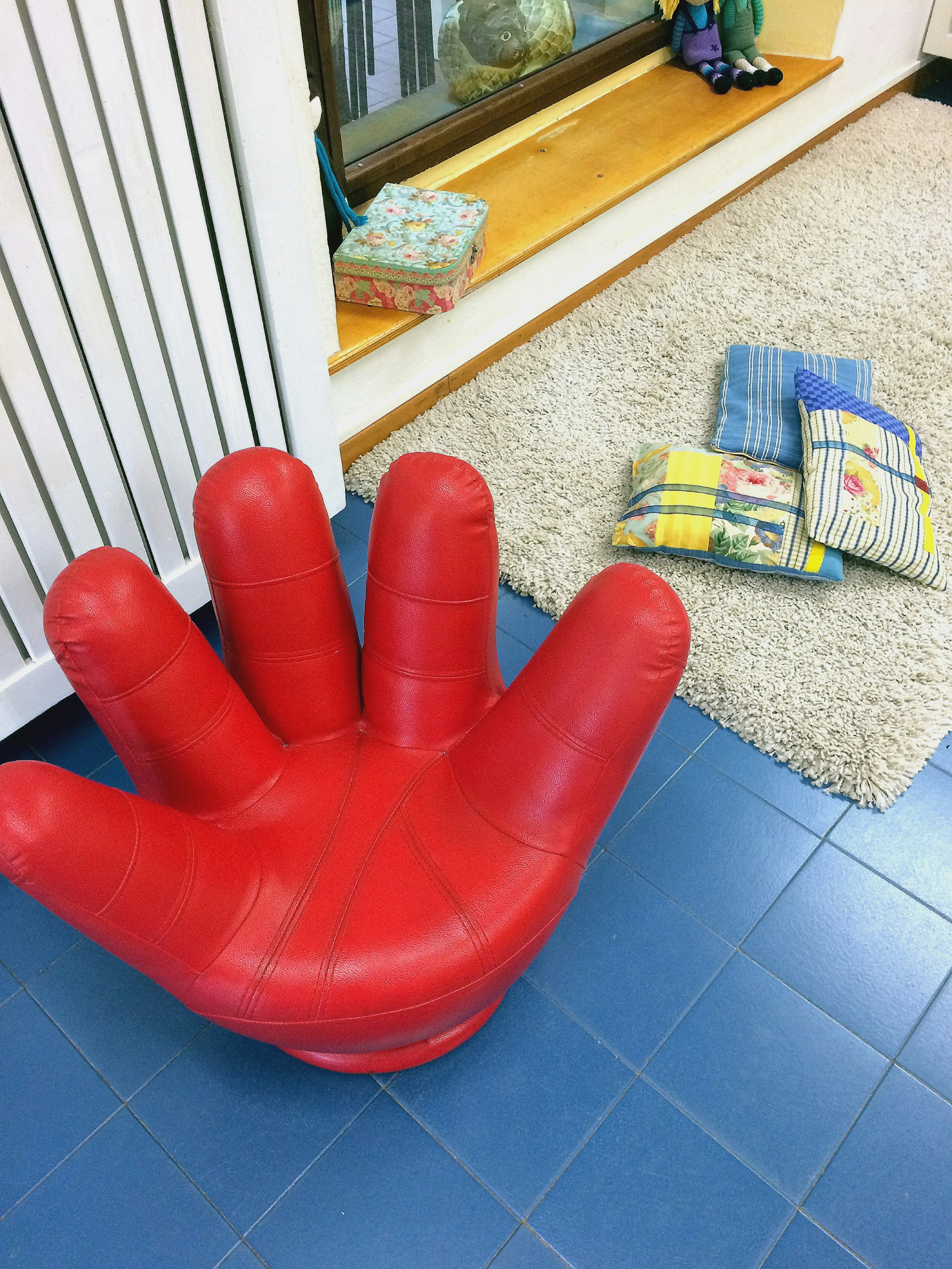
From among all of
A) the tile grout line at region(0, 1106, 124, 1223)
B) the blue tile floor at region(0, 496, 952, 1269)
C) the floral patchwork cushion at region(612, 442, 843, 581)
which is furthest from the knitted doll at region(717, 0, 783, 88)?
the tile grout line at region(0, 1106, 124, 1223)

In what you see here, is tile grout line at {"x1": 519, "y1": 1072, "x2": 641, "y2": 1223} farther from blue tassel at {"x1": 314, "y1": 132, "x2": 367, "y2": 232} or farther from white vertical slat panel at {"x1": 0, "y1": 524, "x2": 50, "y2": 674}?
blue tassel at {"x1": 314, "y1": 132, "x2": 367, "y2": 232}

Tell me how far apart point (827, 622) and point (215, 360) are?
108 centimetres

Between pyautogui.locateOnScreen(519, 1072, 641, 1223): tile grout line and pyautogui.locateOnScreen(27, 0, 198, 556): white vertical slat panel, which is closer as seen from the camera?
pyautogui.locateOnScreen(27, 0, 198, 556): white vertical slat panel

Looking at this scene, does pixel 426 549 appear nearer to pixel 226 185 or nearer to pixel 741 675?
pixel 226 185

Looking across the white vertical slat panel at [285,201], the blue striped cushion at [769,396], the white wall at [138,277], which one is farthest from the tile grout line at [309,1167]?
the blue striped cushion at [769,396]

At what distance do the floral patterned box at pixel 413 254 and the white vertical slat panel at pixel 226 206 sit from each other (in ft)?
1.63

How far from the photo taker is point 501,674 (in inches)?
60.9

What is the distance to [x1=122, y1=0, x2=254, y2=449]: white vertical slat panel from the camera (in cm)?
106

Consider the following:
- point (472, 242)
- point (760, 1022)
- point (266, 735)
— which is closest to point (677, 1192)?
point (760, 1022)

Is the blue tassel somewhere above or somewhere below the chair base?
above

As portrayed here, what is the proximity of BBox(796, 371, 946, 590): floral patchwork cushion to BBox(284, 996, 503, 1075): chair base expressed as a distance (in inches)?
39.2

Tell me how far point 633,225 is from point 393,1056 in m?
1.99

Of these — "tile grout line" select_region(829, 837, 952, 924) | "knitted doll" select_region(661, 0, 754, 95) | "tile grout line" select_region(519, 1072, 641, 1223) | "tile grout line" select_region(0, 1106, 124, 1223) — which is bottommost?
"tile grout line" select_region(829, 837, 952, 924)

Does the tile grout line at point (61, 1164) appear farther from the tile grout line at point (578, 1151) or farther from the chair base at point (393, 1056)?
the tile grout line at point (578, 1151)
